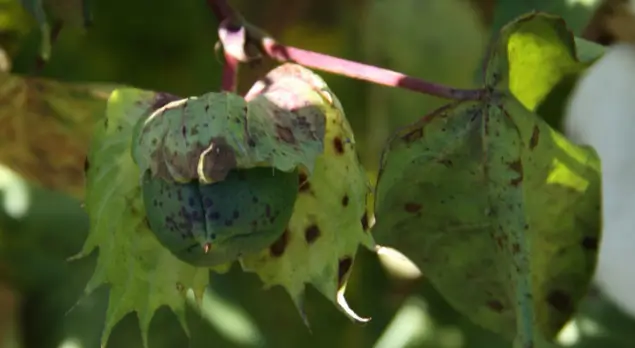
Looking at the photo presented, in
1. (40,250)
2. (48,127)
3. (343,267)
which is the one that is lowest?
(40,250)

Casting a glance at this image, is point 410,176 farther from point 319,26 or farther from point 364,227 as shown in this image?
point 319,26

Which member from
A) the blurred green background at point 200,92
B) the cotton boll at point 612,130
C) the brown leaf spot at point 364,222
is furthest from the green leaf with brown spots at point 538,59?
the cotton boll at point 612,130

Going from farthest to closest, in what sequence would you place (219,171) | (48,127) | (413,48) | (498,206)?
(413,48) → (48,127) → (498,206) → (219,171)

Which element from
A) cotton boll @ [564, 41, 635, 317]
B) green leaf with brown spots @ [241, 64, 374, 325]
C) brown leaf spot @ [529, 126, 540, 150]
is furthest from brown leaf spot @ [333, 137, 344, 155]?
cotton boll @ [564, 41, 635, 317]

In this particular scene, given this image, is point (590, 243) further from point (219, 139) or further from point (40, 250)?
point (40, 250)

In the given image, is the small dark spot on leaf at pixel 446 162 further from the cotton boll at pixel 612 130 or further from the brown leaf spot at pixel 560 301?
the cotton boll at pixel 612 130

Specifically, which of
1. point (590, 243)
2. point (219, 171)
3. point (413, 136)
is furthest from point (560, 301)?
point (219, 171)
